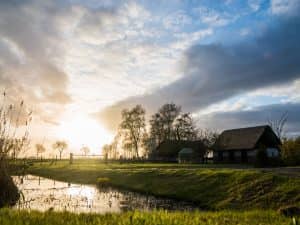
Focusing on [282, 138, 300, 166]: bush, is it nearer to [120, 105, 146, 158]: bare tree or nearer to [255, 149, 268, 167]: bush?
[255, 149, 268, 167]: bush

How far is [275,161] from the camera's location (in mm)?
32781

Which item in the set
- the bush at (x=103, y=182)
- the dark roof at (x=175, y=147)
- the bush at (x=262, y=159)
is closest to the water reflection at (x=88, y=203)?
the bush at (x=103, y=182)

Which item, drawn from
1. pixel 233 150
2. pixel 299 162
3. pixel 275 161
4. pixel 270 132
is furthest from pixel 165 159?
pixel 299 162

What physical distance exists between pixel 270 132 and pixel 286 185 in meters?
39.8

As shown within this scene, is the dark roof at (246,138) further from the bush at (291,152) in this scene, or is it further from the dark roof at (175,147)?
the bush at (291,152)

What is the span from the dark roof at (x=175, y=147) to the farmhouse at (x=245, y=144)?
2.78m

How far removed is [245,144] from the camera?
51.2 metres

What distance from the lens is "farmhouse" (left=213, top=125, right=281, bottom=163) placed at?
50.6 metres

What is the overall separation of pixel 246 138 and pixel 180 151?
11059 mm

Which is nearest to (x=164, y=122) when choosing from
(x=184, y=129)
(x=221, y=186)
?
(x=184, y=129)

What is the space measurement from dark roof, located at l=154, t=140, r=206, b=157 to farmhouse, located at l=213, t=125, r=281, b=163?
2.78 meters

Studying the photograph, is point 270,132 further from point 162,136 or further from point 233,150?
point 162,136

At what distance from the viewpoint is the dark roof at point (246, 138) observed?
168 ft

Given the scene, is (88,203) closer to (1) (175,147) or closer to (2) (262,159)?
(2) (262,159)
